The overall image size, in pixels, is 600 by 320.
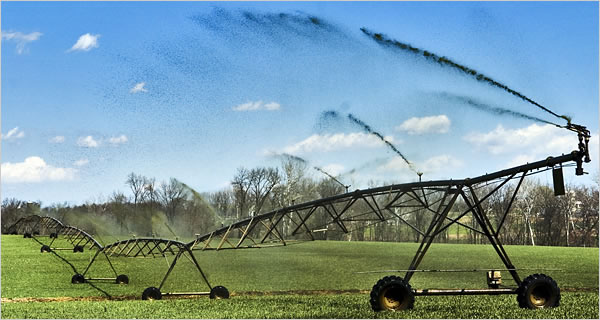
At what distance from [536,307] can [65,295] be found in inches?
1126

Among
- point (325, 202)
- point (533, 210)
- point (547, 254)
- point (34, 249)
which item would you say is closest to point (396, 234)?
point (533, 210)

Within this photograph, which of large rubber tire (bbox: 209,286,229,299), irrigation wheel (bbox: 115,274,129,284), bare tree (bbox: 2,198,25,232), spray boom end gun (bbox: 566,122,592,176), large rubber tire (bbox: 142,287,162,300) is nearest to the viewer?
spray boom end gun (bbox: 566,122,592,176)

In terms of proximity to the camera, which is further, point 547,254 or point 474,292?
point 547,254

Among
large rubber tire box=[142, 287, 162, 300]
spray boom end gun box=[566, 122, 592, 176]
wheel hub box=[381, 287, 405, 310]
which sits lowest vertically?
large rubber tire box=[142, 287, 162, 300]

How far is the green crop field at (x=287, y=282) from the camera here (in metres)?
20.3

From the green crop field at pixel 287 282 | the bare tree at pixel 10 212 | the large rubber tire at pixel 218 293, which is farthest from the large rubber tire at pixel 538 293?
the bare tree at pixel 10 212

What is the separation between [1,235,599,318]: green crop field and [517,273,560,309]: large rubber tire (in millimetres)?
304

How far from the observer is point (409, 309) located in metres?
17.1

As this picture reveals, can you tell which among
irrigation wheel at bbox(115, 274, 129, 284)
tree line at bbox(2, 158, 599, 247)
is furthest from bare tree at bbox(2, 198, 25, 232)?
irrigation wheel at bbox(115, 274, 129, 284)

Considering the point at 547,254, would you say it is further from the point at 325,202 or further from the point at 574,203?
the point at 325,202

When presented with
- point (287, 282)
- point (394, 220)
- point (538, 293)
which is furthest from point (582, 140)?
point (394, 220)

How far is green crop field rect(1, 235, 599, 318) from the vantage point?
20.3m

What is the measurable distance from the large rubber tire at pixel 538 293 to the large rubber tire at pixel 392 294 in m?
3.36

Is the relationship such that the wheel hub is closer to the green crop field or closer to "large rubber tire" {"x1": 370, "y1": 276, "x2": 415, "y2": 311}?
"large rubber tire" {"x1": 370, "y1": 276, "x2": 415, "y2": 311}
